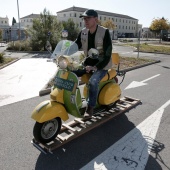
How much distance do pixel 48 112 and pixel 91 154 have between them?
1.00m

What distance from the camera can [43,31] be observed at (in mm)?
20969

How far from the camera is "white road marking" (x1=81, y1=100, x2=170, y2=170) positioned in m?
3.17

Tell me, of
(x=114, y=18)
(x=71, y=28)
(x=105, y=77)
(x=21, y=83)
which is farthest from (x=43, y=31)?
(x=114, y=18)

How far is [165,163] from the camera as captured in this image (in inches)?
128

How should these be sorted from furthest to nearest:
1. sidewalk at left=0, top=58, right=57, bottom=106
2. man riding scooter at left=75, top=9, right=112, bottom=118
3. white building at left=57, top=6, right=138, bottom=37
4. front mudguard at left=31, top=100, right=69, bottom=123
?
white building at left=57, top=6, right=138, bottom=37 < sidewalk at left=0, top=58, right=57, bottom=106 < man riding scooter at left=75, top=9, right=112, bottom=118 < front mudguard at left=31, top=100, right=69, bottom=123

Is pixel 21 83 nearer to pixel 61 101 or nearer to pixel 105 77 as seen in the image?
pixel 105 77

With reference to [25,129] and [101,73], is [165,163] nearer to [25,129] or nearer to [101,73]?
[101,73]

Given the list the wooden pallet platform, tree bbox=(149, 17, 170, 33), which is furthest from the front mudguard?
tree bbox=(149, 17, 170, 33)

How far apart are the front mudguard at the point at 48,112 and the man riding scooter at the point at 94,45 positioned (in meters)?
0.75

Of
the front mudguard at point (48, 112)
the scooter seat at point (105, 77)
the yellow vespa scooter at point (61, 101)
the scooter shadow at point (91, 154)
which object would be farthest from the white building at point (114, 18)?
the front mudguard at point (48, 112)

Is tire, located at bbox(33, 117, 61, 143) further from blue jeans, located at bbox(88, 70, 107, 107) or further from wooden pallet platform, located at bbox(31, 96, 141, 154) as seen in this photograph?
blue jeans, located at bbox(88, 70, 107, 107)

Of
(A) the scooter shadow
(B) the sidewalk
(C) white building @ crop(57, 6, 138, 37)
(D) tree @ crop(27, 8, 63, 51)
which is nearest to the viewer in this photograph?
(A) the scooter shadow

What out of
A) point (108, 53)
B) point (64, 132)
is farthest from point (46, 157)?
point (108, 53)

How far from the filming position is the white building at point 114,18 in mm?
82062
